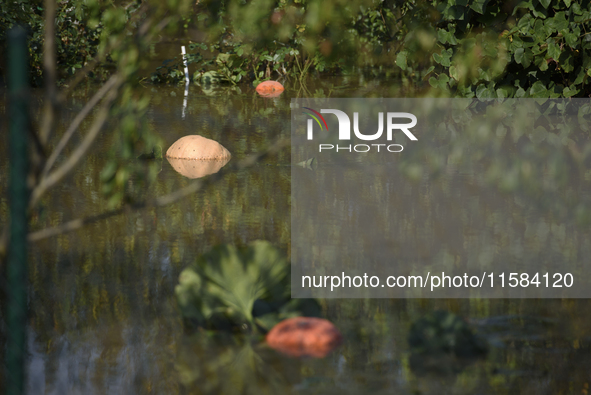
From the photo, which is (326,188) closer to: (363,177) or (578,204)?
(363,177)

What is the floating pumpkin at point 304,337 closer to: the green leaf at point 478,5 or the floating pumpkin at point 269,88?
the green leaf at point 478,5

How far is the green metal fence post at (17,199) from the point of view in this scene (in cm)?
245

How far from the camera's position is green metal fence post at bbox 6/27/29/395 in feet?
8.03

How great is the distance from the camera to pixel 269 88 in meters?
14.1

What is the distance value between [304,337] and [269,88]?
10.6 m

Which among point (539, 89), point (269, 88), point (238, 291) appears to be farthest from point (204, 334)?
point (269, 88)

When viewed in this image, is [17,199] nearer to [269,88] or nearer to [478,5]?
[478,5]

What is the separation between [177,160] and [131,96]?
6041 millimetres

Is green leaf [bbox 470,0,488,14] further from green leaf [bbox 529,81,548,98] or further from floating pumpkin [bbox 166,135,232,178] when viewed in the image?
floating pumpkin [bbox 166,135,232,178]

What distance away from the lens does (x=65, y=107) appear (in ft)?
39.6

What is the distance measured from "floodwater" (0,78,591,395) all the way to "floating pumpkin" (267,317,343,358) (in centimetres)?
7

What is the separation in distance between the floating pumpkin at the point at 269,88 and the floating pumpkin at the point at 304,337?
1022 centimetres

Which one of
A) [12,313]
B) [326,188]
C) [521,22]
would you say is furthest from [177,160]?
[12,313]

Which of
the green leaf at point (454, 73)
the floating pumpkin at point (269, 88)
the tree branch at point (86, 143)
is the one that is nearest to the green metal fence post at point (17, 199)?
the tree branch at point (86, 143)
